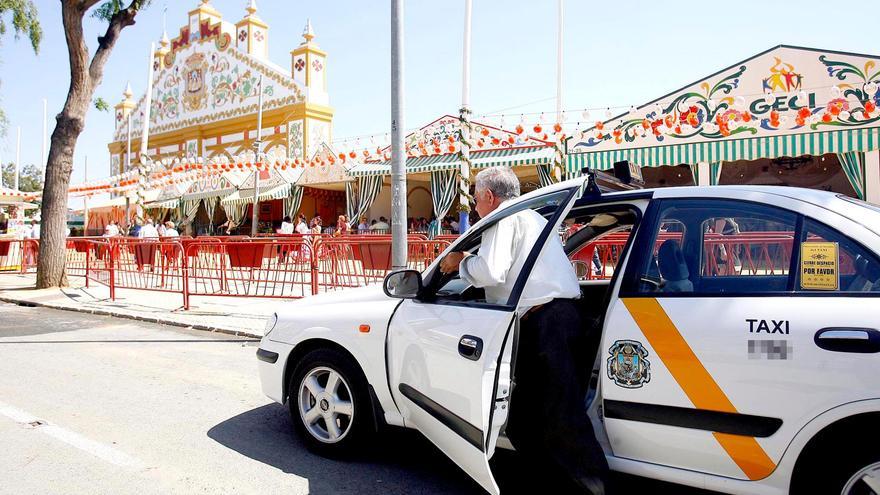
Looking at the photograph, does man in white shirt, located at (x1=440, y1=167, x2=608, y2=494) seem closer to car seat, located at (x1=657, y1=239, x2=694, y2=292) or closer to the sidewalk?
car seat, located at (x1=657, y1=239, x2=694, y2=292)

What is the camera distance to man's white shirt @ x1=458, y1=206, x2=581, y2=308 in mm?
2859

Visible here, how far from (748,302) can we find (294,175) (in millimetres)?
23664

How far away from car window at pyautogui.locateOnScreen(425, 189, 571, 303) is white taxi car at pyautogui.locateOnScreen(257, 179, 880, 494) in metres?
0.01

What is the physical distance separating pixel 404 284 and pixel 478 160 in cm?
1607

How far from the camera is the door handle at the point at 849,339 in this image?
2.15 metres

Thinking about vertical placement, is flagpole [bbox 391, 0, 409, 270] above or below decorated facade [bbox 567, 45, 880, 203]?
below

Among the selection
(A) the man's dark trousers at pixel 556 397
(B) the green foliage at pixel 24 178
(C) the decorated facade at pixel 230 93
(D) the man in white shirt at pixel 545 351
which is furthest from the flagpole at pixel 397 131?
(B) the green foliage at pixel 24 178

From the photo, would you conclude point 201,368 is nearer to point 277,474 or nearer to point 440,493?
point 277,474

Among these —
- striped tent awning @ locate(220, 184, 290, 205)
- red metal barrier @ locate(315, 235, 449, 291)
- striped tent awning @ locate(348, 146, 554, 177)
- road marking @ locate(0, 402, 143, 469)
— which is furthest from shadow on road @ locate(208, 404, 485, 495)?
striped tent awning @ locate(220, 184, 290, 205)

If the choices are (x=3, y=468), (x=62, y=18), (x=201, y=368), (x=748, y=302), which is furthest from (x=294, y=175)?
(x=748, y=302)

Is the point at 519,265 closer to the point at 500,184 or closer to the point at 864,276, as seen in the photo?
the point at 500,184

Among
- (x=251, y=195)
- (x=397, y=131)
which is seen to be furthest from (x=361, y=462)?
(x=251, y=195)

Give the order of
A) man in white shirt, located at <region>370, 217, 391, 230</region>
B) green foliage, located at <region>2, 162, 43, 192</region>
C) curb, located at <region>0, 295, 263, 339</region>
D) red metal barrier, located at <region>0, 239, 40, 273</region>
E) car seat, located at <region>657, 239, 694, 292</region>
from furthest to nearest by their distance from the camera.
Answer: green foliage, located at <region>2, 162, 43, 192</region> < man in white shirt, located at <region>370, 217, 391, 230</region> < red metal barrier, located at <region>0, 239, 40, 273</region> < curb, located at <region>0, 295, 263, 339</region> < car seat, located at <region>657, 239, 694, 292</region>

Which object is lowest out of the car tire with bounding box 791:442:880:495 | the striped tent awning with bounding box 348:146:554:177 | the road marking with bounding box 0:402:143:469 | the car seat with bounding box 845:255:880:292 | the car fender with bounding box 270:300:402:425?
the road marking with bounding box 0:402:143:469
